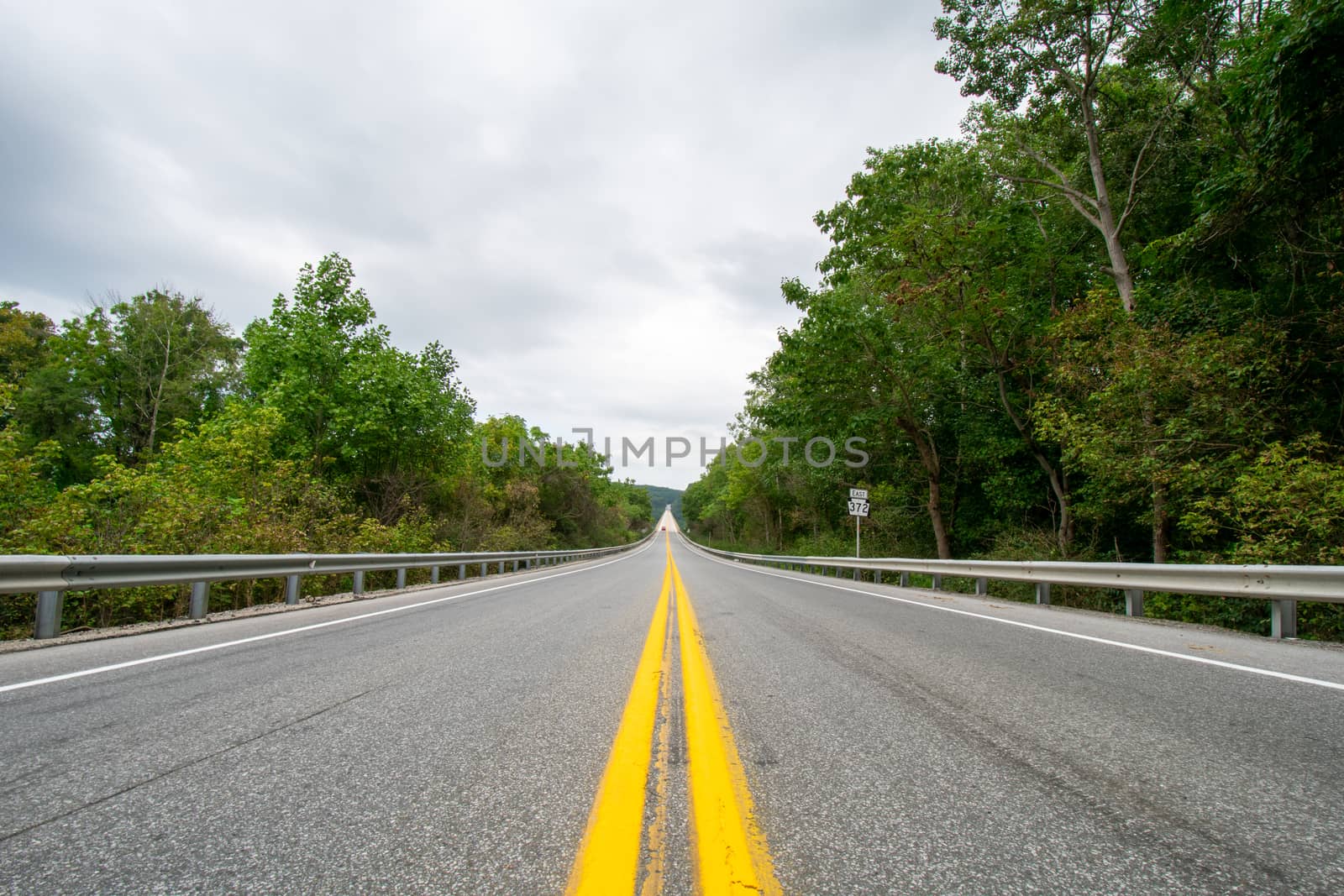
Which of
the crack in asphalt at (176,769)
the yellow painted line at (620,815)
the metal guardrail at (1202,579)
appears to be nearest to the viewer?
the yellow painted line at (620,815)

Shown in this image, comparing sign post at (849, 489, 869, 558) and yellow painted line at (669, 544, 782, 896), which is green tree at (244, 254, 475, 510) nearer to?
sign post at (849, 489, 869, 558)

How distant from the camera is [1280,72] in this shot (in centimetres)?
730

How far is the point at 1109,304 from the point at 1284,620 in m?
7.54

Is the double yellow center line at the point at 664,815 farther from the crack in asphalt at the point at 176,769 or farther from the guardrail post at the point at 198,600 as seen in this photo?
the guardrail post at the point at 198,600

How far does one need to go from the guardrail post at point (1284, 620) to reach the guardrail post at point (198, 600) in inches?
459

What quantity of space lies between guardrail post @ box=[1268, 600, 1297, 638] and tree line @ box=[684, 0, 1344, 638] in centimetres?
193

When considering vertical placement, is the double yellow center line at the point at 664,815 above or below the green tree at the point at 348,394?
below

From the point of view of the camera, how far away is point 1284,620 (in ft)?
18.3

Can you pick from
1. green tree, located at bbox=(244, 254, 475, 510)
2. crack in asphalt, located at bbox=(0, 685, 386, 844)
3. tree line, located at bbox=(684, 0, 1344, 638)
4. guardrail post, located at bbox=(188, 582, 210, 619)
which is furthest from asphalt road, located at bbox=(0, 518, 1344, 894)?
green tree, located at bbox=(244, 254, 475, 510)

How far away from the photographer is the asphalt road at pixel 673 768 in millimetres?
1549

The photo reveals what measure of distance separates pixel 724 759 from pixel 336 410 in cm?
1922

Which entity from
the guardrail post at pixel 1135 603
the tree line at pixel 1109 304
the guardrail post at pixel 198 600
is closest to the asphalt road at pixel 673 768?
the guardrail post at pixel 198 600

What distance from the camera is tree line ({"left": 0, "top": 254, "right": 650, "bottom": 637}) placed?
25.0ft

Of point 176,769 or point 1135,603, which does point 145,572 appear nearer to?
point 176,769
